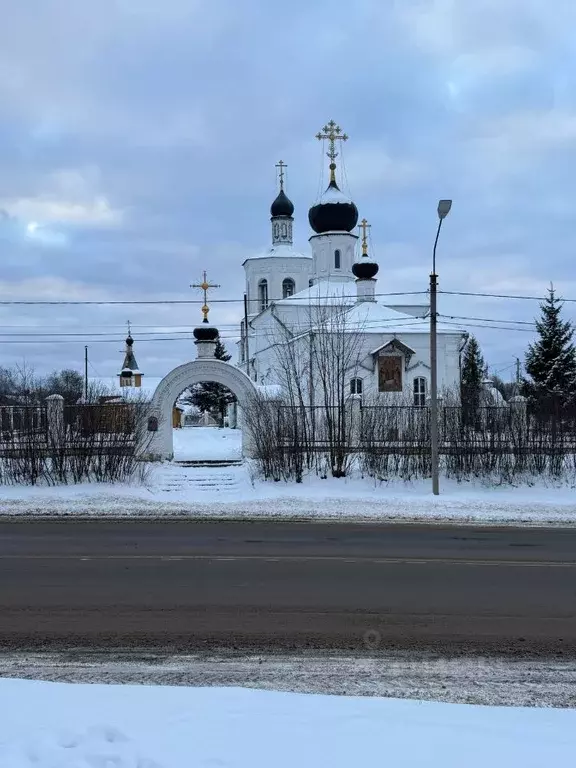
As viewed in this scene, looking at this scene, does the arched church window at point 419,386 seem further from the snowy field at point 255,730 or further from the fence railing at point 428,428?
the snowy field at point 255,730

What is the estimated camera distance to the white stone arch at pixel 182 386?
86.4 feet

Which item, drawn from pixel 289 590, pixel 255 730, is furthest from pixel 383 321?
pixel 255 730

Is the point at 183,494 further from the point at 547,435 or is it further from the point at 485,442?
the point at 547,435

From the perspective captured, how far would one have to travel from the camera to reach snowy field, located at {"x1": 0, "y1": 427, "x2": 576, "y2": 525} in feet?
57.8

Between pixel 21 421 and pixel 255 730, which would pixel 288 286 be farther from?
pixel 255 730

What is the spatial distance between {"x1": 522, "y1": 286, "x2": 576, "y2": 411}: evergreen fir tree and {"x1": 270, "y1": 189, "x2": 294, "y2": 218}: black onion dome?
23.2 meters

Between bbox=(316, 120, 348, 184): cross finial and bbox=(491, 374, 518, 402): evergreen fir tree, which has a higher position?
bbox=(316, 120, 348, 184): cross finial

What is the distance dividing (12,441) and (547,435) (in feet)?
52.4

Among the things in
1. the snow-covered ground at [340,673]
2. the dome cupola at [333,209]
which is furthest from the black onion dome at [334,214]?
the snow-covered ground at [340,673]

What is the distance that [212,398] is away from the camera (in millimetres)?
63875

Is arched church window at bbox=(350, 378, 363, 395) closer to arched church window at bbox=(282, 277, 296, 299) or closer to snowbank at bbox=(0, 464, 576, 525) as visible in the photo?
snowbank at bbox=(0, 464, 576, 525)

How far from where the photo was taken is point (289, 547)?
1273 cm

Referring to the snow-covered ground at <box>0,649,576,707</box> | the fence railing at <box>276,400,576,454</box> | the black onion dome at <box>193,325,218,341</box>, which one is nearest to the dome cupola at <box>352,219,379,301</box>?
the black onion dome at <box>193,325,218,341</box>

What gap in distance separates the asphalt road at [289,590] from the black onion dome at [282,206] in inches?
1834
